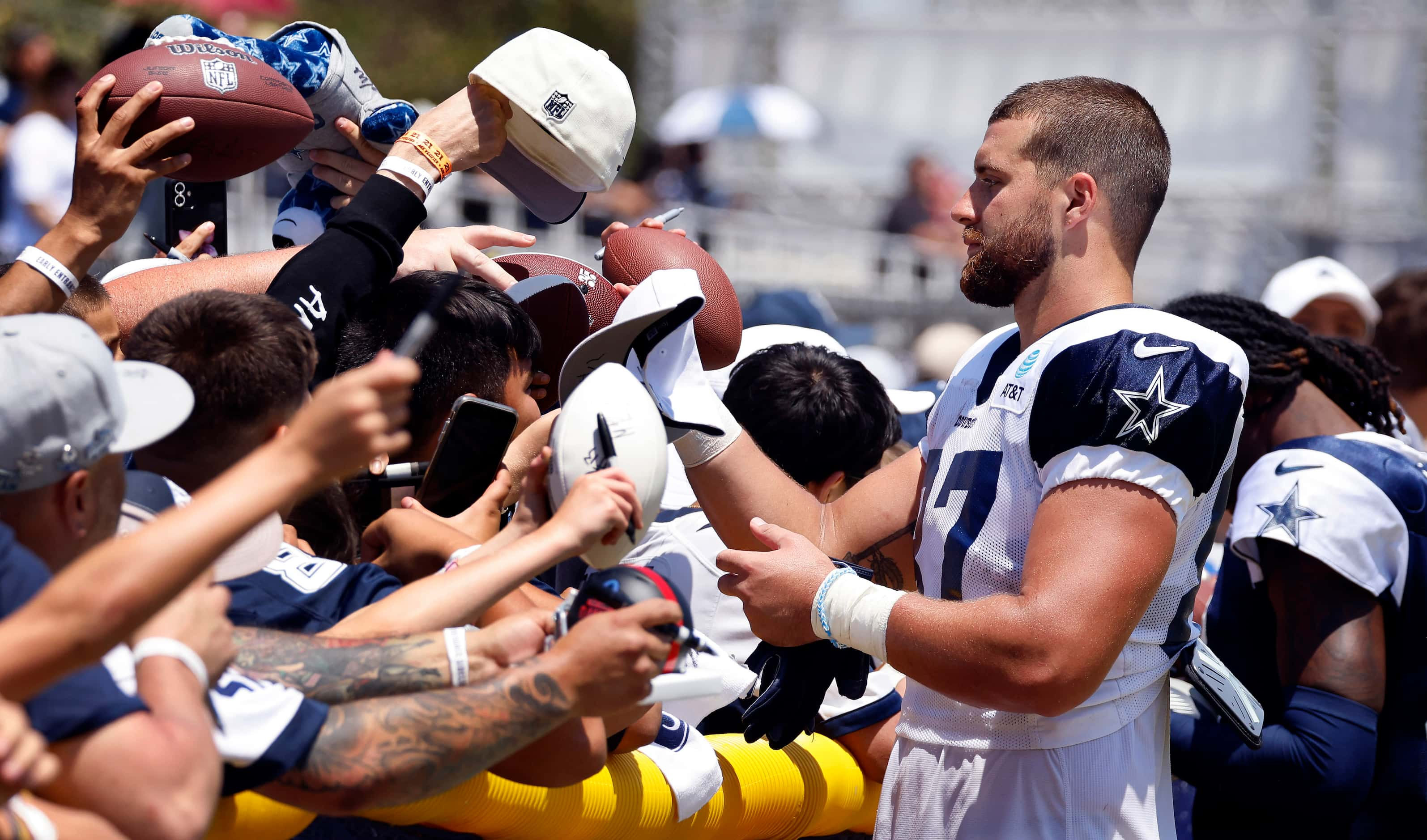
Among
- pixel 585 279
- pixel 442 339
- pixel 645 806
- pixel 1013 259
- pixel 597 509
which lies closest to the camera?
pixel 597 509

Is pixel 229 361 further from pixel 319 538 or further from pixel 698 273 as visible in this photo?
→ pixel 698 273

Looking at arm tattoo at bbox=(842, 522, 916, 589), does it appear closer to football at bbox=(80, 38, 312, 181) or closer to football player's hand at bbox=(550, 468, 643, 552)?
football player's hand at bbox=(550, 468, 643, 552)

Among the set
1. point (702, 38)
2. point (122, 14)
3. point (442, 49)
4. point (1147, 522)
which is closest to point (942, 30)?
point (702, 38)

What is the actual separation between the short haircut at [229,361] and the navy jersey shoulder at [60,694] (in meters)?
0.63

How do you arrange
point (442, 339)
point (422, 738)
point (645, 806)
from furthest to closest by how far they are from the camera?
point (442, 339)
point (645, 806)
point (422, 738)

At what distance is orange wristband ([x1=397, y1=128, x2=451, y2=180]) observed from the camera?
10.4 feet

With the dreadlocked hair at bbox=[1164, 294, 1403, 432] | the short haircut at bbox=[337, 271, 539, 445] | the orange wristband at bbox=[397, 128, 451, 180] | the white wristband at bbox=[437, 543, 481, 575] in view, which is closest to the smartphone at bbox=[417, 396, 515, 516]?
the short haircut at bbox=[337, 271, 539, 445]

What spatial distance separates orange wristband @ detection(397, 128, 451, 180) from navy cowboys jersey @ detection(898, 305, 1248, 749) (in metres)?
1.24

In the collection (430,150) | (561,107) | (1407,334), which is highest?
(561,107)

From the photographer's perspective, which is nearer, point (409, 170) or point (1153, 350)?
point (1153, 350)

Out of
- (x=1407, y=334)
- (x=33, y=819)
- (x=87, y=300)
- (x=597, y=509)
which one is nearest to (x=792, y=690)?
(x=597, y=509)

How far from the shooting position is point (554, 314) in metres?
3.68

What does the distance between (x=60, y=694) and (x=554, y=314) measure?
203cm

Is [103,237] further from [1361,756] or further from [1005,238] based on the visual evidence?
[1361,756]
